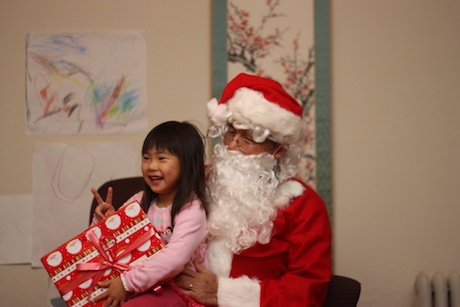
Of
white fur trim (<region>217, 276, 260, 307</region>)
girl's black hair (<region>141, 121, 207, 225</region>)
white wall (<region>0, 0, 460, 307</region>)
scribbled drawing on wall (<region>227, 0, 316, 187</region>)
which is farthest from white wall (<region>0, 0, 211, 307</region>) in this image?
white fur trim (<region>217, 276, 260, 307</region>)

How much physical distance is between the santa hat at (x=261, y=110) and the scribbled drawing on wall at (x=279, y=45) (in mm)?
586

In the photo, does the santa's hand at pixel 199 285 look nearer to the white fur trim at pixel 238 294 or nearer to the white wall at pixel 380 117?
the white fur trim at pixel 238 294

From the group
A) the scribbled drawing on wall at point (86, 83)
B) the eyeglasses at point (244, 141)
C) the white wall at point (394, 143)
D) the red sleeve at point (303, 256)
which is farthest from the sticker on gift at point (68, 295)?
the white wall at point (394, 143)

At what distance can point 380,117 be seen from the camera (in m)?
2.82

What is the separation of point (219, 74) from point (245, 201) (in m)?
0.93

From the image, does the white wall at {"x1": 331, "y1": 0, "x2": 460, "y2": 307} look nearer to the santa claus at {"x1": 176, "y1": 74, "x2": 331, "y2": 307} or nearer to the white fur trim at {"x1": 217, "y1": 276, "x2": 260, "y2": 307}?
the santa claus at {"x1": 176, "y1": 74, "x2": 331, "y2": 307}

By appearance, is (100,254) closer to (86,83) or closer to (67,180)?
(67,180)

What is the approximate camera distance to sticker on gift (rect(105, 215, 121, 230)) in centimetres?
185

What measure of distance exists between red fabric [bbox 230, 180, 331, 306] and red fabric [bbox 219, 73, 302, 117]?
37 cm

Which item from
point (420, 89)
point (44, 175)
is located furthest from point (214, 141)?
point (420, 89)

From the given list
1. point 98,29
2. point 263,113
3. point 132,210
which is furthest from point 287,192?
point 98,29

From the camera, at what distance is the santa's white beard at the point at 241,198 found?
6.72 ft

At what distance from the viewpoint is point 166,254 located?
5.99 feet

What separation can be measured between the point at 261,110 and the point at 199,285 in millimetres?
700
